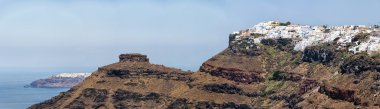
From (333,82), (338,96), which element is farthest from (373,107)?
(333,82)

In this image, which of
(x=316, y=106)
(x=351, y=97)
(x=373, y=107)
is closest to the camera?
(x=373, y=107)

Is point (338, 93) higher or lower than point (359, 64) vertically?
lower

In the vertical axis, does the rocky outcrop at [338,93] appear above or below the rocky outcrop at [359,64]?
below

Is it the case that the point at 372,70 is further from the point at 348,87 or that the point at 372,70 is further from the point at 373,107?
the point at 373,107

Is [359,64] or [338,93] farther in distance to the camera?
[359,64]

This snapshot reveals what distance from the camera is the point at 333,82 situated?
198125 mm

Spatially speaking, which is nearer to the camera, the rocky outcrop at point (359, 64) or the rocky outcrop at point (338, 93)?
the rocky outcrop at point (338, 93)

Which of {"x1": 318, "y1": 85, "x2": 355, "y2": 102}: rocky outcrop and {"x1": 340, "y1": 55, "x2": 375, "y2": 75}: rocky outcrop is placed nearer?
{"x1": 318, "y1": 85, "x2": 355, "y2": 102}: rocky outcrop

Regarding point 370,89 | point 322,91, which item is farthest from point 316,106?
point 370,89

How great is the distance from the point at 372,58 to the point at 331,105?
18724 millimetres

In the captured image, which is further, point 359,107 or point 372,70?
point 372,70

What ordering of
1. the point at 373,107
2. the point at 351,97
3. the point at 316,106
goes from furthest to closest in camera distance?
the point at 316,106 → the point at 351,97 → the point at 373,107

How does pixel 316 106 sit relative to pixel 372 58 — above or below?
below

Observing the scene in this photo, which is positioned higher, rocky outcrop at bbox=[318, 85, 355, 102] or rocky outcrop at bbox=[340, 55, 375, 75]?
rocky outcrop at bbox=[340, 55, 375, 75]
